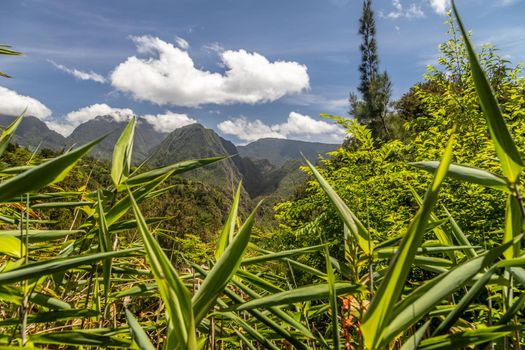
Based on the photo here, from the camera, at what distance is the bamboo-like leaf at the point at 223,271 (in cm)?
36

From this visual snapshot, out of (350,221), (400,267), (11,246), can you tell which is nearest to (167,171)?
(11,246)

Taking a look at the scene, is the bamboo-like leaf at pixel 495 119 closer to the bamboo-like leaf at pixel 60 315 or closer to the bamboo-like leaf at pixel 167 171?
the bamboo-like leaf at pixel 167 171

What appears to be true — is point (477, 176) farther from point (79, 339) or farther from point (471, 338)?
point (79, 339)

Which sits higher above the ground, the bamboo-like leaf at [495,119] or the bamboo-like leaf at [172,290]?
the bamboo-like leaf at [495,119]

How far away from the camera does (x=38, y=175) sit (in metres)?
0.40

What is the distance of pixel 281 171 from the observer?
190 metres

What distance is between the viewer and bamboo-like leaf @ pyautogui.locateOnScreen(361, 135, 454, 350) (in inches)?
10.9

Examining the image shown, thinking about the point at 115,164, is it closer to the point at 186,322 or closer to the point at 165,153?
the point at 186,322

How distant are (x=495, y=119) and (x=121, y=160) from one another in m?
0.71

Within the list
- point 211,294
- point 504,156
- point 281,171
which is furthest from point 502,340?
point 281,171

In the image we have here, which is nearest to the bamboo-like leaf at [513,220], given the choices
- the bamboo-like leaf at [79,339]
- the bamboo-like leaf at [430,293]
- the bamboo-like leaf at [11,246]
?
the bamboo-like leaf at [430,293]

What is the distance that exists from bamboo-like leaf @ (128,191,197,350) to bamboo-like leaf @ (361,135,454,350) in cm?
18

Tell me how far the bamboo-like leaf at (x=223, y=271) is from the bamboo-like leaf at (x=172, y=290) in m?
0.03

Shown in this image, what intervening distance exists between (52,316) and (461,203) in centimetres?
532
